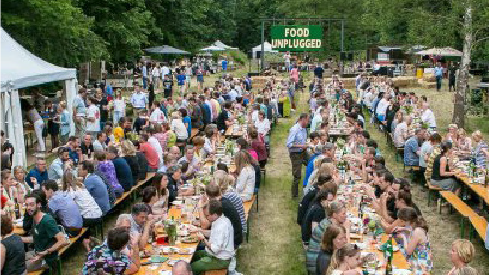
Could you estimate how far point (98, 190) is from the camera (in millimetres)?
10234

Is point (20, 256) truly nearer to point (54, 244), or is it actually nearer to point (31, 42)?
point (54, 244)

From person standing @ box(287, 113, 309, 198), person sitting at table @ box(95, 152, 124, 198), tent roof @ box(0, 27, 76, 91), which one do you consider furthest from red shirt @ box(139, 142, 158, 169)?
tent roof @ box(0, 27, 76, 91)

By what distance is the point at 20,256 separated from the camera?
7.47 metres

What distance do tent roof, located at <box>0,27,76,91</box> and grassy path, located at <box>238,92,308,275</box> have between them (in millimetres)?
5880

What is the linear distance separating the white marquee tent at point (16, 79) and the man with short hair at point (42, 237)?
6434mm

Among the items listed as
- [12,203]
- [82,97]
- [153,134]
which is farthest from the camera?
[82,97]

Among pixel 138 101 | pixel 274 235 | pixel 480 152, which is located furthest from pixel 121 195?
pixel 138 101

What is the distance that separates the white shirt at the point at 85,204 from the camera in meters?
9.71

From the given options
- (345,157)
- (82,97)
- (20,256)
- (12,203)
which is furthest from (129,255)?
(82,97)

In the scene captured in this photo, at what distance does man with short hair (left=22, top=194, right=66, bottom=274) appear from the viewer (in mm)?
8258

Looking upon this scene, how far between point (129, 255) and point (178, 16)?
4016 cm

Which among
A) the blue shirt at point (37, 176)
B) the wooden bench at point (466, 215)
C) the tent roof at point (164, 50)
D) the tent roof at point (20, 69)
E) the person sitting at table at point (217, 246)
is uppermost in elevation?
the tent roof at point (164, 50)

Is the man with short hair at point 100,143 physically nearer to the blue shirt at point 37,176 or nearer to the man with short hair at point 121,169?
the man with short hair at point 121,169

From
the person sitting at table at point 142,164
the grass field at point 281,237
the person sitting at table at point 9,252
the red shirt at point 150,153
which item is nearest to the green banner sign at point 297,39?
the grass field at point 281,237
